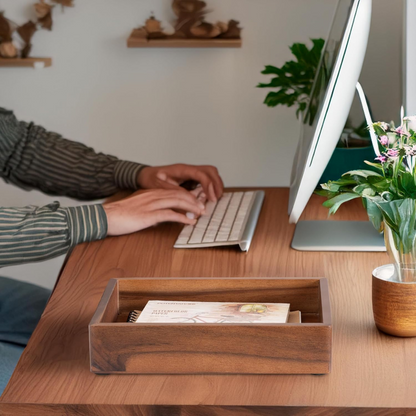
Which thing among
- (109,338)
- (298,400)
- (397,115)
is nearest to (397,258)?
(298,400)

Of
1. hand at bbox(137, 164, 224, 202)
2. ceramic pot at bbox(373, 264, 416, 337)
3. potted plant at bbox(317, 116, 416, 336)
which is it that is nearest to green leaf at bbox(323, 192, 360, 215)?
potted plant at bbox(317, 116, 416, 336)

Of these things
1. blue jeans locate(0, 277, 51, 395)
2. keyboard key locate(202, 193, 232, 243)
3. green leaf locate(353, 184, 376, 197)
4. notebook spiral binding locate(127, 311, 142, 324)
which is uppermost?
green leaf locate(353, 184, 376, 197)

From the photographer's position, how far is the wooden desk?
590 mm

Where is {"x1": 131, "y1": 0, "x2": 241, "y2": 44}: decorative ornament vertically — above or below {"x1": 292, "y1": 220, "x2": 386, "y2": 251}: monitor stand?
above

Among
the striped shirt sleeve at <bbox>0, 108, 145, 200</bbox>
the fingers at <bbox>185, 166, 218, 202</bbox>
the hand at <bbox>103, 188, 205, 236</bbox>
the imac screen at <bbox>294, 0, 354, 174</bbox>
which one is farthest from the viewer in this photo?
the striped shirt sleeve at <bbox>0, 108, 145, 200</bbox>

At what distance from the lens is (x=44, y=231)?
1.08 metres

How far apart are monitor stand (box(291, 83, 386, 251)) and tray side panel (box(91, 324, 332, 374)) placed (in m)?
0.40

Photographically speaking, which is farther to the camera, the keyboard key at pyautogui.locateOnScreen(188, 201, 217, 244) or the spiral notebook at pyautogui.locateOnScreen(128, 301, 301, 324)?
the keyboard key at pyautogui.locateOnScreen(188, 201, 217, 244)

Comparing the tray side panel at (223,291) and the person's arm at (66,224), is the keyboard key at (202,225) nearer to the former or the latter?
the person's arm at (66,224)

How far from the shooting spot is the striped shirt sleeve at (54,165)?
4.86 ft

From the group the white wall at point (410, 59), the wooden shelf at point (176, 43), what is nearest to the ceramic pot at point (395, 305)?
the white wall at point (410, 59)

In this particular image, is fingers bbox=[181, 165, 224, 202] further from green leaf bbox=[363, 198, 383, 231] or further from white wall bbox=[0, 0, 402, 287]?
white wall bbox=[0, 0, 402, 287]

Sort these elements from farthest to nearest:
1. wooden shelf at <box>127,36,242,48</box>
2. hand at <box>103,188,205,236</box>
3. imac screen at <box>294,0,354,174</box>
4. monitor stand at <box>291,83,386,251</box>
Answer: wooden shelf at <box>127,36,242,48</box>, hand at <box>103,188,205,236</box>, monitor stand at <box>291,83,386,251</box>, imac screen at <box>294,0,354,174</box>

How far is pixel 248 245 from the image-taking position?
3.36ft
